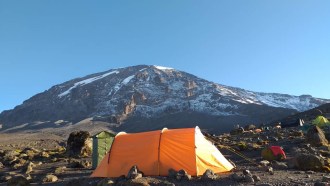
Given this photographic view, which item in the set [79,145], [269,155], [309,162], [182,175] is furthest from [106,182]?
[79,145]

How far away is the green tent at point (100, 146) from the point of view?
19109 millimetres

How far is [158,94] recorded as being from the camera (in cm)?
16425

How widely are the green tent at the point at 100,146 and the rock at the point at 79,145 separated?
31.5ft

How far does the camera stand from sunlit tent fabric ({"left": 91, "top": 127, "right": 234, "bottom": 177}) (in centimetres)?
1262

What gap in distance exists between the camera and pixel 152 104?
15062cm

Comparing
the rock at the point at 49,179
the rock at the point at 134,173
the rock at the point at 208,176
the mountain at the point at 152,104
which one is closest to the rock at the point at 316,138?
the rock at the point at 208,176

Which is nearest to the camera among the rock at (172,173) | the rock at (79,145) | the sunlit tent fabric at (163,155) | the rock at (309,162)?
the rock at (172,173)

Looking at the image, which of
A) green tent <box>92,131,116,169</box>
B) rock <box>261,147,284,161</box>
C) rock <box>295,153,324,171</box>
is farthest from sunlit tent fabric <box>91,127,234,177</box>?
green tent <box>92,131,116,169</box>

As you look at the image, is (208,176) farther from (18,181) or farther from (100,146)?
(100,146)

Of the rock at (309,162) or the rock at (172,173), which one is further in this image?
the rock at (309,162)

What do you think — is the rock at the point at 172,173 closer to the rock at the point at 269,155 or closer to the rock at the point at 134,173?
the rock at the point at 134,173

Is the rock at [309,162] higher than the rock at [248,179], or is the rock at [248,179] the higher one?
the rock at [309,162]

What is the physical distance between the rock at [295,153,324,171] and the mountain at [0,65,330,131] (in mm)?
92472

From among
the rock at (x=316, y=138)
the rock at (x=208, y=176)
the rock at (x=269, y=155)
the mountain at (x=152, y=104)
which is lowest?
the rock at (x=208, y=176)
